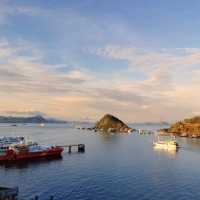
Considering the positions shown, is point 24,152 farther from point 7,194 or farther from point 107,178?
point 7,194

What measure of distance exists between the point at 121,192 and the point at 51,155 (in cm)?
7361

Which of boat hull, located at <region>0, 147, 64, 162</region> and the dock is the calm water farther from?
the dock

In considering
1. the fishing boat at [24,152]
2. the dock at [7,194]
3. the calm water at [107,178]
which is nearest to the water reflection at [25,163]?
the calm water at [107,178]

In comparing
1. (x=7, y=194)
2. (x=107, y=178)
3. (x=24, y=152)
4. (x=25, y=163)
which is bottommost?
(x=107, y=178)

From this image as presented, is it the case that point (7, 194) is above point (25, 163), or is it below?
above

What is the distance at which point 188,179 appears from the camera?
101 meters

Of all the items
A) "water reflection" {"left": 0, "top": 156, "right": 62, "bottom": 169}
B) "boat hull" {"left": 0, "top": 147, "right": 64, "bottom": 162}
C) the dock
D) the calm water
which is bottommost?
the calm water

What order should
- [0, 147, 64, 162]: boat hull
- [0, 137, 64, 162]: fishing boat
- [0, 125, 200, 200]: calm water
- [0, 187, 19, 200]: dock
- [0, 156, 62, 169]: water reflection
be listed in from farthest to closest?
[0, 137, 64, 162]: fishing boat < [0, 147, 64, 162]: boat hull < [0, 156, 62, 169]: water reflection < [0, 125, 200, 200]: calm water < [0, 187, 19, 200]: dock

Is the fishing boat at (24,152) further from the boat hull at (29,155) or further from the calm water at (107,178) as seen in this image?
the calm water at (107,178)

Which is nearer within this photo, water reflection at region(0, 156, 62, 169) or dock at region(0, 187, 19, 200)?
dock at region(0, 187, 19, 200)

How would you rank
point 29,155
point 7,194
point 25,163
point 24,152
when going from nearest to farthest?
point 7,194 → point 25,163 → point 24,152 → point 29,155

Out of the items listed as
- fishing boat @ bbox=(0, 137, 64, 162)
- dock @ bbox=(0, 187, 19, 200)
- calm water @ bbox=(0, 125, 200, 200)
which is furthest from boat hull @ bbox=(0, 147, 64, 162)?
dock @ bbox=(0, 187, 19, 200)

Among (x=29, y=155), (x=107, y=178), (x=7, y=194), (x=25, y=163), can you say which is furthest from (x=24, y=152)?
(x=7, y=194)

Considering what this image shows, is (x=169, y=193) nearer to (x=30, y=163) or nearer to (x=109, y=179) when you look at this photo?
(x=109, y=179)
